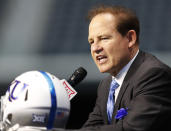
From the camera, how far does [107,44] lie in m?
2.44

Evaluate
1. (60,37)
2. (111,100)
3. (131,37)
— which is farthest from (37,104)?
(60,37)

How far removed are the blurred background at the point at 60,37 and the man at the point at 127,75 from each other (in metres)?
4.19

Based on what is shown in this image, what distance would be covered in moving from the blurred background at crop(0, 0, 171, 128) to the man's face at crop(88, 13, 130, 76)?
13.9 feet

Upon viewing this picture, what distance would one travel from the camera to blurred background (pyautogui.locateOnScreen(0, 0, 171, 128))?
24.6 feet

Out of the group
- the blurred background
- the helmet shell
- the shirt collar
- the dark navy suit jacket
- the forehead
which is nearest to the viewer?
the helmet shell

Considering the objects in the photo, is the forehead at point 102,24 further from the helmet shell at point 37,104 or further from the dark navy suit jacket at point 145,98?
the helmet shell at point 37,104

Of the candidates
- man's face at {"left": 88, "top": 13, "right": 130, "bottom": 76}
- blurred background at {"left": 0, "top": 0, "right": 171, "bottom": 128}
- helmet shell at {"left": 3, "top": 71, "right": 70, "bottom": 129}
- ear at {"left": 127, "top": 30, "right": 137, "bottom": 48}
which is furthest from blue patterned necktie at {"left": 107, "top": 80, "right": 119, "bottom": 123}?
blurred background at {"left": 0, "top": 0, "right": 171, "bottom": 128}

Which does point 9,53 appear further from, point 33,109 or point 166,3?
point 33,109

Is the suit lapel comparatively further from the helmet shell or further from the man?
the helmet shell

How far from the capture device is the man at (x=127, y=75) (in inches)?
88.2

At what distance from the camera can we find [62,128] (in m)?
2.02

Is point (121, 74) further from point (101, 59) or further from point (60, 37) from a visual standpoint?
point (60, 37)

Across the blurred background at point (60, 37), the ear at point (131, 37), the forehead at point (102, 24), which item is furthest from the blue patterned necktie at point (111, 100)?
the blurred background at point (60, 37)

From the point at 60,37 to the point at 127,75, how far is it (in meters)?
6.81
